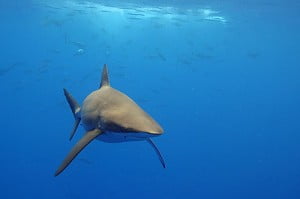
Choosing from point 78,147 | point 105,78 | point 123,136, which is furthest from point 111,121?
point 105,78

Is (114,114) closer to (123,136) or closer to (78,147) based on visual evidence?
(123,136)

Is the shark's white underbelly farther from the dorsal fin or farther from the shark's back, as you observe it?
the dorsal fin

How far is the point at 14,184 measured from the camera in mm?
13719

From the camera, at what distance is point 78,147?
161 inches

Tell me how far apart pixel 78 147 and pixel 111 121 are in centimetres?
46

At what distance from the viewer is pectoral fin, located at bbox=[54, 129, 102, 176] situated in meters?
3.82

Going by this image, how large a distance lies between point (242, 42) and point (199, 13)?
32.2 ft

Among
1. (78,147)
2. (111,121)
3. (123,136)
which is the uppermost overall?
(111,121)

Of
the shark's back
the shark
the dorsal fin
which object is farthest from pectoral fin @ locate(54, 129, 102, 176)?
the dorsal fin

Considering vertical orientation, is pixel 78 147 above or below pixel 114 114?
below

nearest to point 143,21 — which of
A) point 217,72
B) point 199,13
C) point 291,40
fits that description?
point 199,13

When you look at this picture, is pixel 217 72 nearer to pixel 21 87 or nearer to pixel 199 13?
pixel 199 13

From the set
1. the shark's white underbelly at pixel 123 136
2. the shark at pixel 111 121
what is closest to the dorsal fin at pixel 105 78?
the shark at pixel 111 121

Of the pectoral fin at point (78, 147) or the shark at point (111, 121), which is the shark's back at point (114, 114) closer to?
the shark at point (111, 121)
